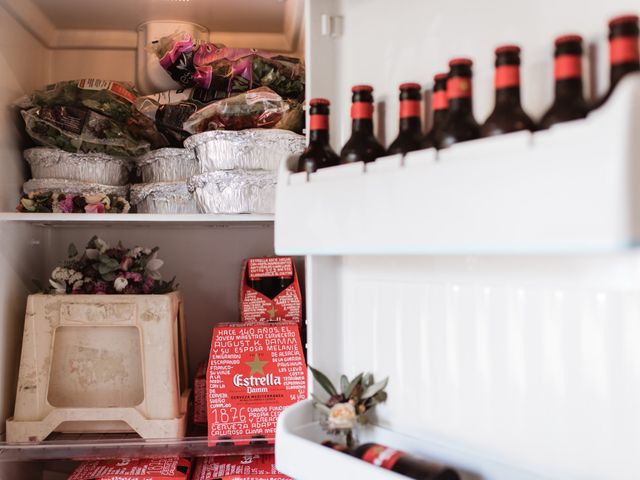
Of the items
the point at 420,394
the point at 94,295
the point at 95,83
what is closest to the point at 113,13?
the point at 95,83

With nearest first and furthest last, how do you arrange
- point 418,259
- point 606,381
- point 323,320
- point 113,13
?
point 606,381, point 418,259, point 323,320, point 113,13

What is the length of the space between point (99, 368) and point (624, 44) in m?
1.25

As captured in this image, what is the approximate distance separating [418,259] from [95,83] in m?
1.02

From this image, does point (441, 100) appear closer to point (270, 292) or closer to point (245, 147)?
point (245, 147)

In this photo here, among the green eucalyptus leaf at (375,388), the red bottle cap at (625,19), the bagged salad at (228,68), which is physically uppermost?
the bagged salad at (228,68)

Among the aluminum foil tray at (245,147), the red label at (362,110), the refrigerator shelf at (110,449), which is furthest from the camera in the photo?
the aluminum foil tray at (245,147)

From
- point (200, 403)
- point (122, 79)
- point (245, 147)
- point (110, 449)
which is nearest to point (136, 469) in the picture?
point (110, 449)

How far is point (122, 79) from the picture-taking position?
1.72m

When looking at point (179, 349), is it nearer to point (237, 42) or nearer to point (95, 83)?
point (95, 83)

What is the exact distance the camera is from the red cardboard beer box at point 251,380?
129 centimetres

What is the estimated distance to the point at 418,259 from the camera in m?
0.93

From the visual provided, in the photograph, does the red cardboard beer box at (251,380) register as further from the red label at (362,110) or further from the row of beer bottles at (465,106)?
the red label at (362,110)

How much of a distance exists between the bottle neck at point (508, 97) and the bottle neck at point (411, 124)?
157 millimetres

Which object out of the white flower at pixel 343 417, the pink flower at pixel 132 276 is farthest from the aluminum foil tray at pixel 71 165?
the white flower at pixel 343 417
